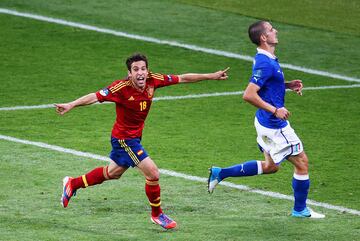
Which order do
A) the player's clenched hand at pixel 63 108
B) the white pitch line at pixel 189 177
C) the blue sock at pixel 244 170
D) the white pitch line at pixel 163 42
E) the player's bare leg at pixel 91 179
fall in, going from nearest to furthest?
the player's clenched hand at pixel 63 108, the player's bare leg at pixel 91 179, the white pitch line at pixel 189 177, the blue sock at pixel 244 170, the white pitch line at pixel 163 42

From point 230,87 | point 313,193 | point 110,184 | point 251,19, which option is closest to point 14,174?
point 110,184

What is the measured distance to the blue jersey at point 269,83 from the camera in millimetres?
13422

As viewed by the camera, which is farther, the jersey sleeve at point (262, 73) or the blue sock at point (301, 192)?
the blue sock at point (301, 192)

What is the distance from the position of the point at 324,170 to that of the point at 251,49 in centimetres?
893

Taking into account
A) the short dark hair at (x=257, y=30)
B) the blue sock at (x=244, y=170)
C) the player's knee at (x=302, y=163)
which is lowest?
the blue sock at (x=244, y=170)

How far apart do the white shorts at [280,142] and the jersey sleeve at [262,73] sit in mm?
614

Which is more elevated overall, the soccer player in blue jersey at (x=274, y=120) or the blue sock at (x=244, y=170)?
the soccer player in blue jersey at (x=274, y=120)

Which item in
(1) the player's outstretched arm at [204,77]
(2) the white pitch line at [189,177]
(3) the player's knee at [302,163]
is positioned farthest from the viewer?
(2) the white pitch line at [189,177]

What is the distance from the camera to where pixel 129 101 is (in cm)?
1312

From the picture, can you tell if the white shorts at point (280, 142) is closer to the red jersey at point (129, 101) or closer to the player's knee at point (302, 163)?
the player's knee at point (302, 163)

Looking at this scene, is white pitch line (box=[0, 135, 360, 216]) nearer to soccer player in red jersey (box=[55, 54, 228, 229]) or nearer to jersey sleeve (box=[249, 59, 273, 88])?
jersey sleeve (box=[249, 59, 273, 88])

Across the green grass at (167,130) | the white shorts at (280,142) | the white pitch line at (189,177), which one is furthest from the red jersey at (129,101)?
the white pitch line at (189,177)

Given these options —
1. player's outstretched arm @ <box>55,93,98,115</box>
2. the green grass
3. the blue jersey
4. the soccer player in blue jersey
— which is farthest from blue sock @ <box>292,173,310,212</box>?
player's outstretched arm @ <box>55,93,98,115</box>

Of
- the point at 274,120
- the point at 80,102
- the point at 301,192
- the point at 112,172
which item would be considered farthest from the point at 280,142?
the point at 80,102
